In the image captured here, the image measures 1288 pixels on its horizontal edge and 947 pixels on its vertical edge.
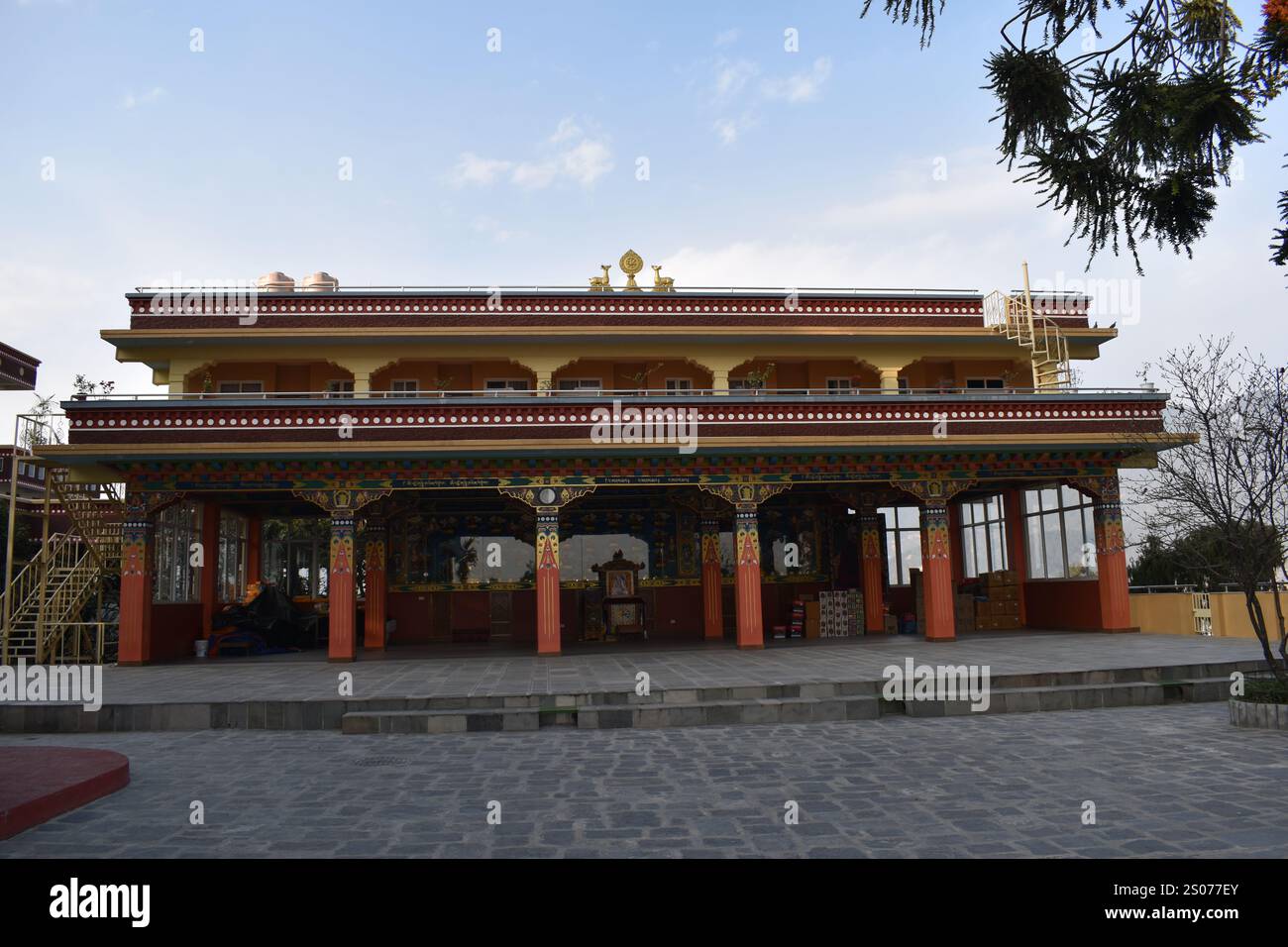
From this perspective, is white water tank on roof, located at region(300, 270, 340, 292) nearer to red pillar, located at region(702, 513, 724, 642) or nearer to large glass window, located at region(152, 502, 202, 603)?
large glass window, located at region(152, 502, 202, 603)

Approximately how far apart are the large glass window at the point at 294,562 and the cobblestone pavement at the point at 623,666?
11.2 ft

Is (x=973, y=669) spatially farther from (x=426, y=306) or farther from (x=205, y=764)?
(x=426, y=306)

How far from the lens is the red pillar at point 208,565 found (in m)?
19.6

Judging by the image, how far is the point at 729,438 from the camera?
1738 centimetres

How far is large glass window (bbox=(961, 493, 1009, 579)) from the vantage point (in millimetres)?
22312

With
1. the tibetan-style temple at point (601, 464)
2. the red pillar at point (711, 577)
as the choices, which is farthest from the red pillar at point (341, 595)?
the red pillar at point (711, 577)

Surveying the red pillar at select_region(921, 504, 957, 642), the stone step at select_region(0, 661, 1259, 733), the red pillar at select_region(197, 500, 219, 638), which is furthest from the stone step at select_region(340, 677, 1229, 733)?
the red pillar at select_region(197, 500, 219, 638)

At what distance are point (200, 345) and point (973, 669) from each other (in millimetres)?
17697

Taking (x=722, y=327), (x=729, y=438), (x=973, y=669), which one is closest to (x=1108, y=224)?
(x=973, y=669)

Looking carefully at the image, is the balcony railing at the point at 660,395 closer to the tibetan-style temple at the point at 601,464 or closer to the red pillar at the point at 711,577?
the tibetan-style temple at the point at 601,464

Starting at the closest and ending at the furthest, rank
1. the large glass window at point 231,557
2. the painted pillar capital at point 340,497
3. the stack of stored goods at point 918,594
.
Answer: the painted pillar capital at point 340,497
the large glass window at point 231,557
the stack of stored goods at point 918,594

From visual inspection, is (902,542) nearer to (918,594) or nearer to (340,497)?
(918,594)

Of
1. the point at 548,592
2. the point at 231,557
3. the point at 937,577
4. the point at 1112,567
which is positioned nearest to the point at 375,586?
the point at 231,557

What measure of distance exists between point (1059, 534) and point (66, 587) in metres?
21.8
